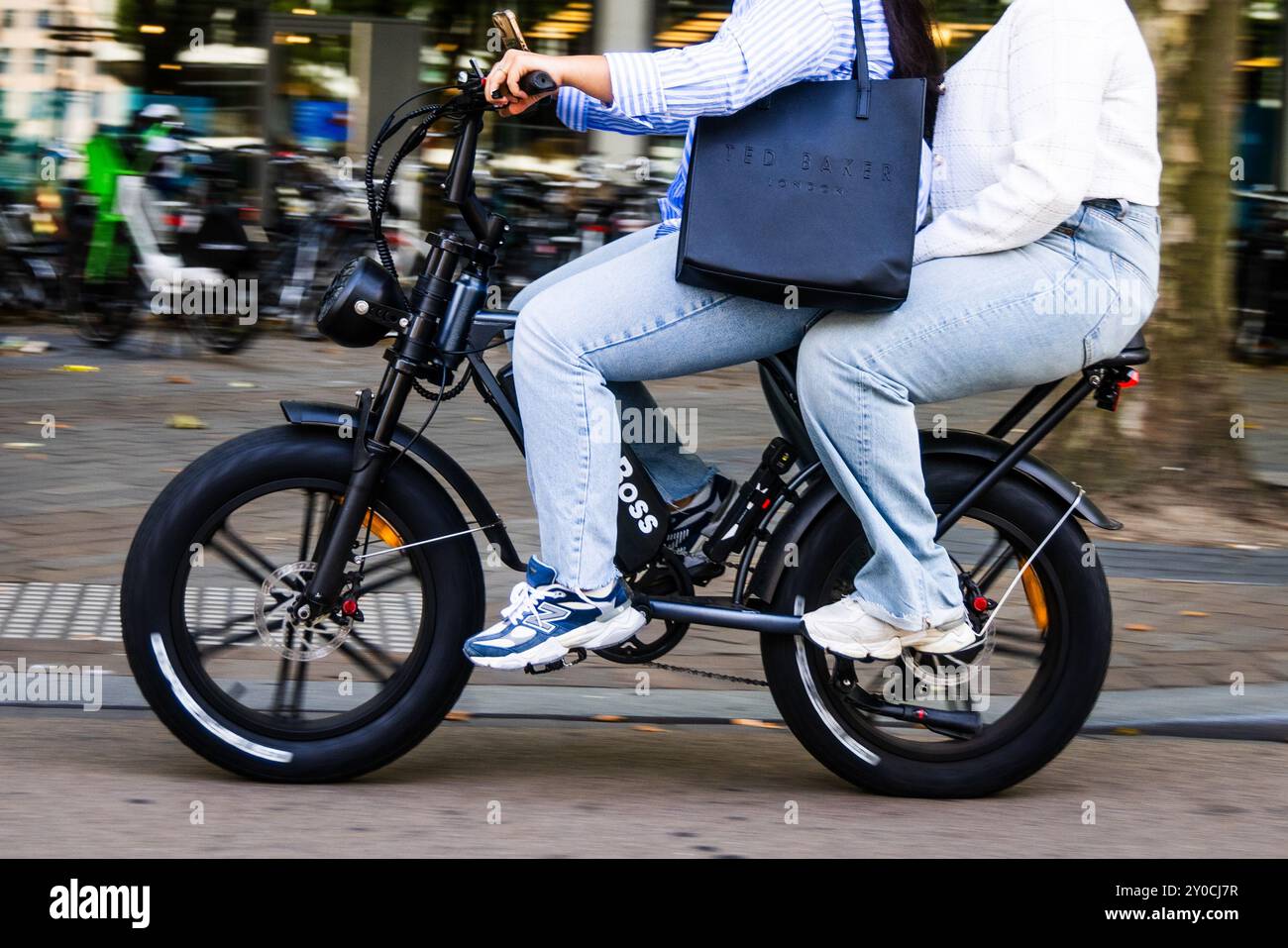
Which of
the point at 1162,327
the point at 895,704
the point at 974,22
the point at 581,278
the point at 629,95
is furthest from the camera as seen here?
the point at 974,22

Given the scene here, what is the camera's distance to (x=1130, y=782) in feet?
13.3

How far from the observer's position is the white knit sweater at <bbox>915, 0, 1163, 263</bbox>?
3447 mm

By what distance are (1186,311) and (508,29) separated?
4.92m

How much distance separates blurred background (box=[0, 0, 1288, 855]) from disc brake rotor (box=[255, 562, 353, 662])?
311 millimetres

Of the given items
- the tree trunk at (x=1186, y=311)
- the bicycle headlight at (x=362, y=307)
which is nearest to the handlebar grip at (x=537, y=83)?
the bicycle headlight at (x=362, y=307)

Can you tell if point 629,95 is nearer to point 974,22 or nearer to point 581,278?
point 581,278

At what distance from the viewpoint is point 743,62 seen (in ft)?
10.9

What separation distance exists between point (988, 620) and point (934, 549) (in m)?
0.24

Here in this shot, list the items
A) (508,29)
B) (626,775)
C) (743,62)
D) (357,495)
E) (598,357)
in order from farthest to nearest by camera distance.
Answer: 1. (626,775)
2. (357,495)
3. (598,357)
4. (508,29)
5. (743,62)

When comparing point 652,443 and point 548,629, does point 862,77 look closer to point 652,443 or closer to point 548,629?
point 652,443

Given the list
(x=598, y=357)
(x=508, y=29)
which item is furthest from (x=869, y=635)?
(x=508, y=29)

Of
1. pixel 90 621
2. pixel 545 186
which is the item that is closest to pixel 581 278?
pixel 90 621

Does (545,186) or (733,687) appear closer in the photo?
(733,687)

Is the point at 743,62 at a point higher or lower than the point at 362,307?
higher
